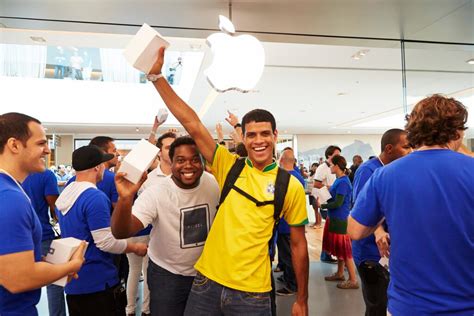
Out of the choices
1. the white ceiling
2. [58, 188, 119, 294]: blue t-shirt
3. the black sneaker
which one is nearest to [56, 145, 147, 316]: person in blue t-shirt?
[58, 188, 119, 294]: blue t-shirt

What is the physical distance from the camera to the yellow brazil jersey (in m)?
1.28

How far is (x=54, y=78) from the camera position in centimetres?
855

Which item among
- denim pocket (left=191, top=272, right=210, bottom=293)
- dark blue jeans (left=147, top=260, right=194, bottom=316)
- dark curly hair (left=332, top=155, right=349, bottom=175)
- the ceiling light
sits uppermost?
the ceiling light

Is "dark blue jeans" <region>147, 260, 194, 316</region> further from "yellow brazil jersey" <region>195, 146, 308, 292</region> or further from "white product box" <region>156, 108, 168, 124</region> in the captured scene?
"white product box" <region>156, 108, 168, 124</region>

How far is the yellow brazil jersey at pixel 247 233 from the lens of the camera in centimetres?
128

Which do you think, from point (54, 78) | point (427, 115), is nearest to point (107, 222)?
point (427, 115)

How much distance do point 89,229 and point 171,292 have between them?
22.5 inches

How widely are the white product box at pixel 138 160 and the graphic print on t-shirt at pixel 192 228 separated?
403mm

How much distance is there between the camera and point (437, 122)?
115 centimetres

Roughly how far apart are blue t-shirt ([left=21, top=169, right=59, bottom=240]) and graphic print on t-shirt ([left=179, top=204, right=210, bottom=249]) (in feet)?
5.20

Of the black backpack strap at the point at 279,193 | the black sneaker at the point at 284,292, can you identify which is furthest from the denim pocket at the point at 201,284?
the black sneaker at the point at 284,292

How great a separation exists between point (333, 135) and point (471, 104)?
13.8 metres

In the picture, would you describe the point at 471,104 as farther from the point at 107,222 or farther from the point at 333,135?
the point at 333,135

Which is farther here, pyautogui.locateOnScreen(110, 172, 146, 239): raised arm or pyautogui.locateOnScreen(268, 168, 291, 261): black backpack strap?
pyautogui.locateOnScreen(268, 168, 291, 261): black backpack strap
